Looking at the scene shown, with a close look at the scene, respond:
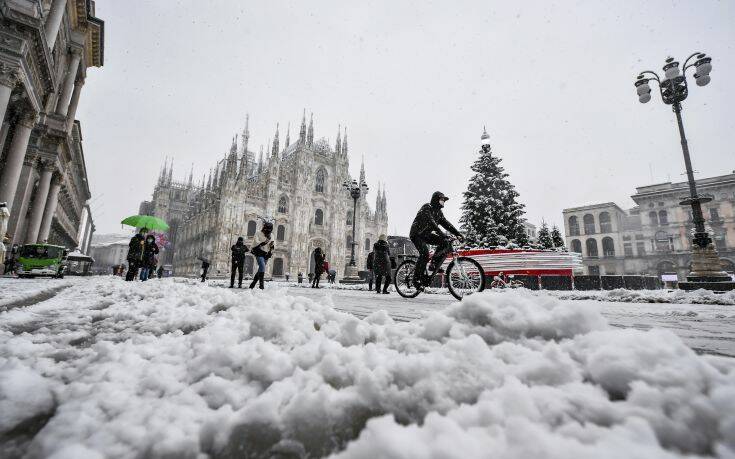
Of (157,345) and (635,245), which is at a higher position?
(635,245)

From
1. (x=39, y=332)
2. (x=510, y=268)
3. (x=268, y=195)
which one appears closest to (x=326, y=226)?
(x=268, y=195)

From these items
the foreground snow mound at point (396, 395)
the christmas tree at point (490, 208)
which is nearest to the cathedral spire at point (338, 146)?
the christmas tree at point (490, 208)

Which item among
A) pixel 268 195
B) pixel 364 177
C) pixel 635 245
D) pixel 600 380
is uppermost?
pixel 364 177

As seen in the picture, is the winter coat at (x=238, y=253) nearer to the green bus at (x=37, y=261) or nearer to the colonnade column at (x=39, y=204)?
the green bus at (x=37, y=261)

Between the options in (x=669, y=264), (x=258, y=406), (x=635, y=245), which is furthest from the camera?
(x=635, y=245)

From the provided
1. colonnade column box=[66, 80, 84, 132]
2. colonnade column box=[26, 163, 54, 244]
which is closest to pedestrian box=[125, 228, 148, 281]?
colonnade column box=[26, 163, 54, 244]

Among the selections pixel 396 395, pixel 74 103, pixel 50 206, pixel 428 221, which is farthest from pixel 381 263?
pixel 74 103

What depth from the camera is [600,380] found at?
39.8 inches

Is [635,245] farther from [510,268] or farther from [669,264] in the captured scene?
[510,268]

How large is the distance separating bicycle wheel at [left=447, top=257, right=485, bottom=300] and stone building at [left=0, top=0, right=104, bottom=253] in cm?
1411

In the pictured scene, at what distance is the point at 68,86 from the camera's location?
706 inches

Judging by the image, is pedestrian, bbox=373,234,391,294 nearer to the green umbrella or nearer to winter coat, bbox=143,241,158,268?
winter coat, bbox=143,241,158,268

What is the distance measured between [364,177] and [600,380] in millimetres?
49284

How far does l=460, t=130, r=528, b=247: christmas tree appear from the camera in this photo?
76.9 ft
